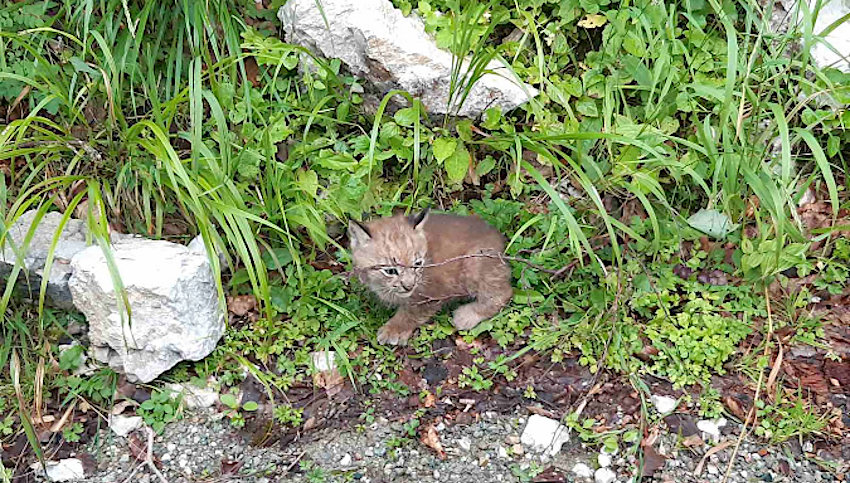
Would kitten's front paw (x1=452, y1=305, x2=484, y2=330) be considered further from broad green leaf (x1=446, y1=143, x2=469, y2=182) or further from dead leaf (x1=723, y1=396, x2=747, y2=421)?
dead leaf (x1=723, y1=396, x2=747, y2=421)

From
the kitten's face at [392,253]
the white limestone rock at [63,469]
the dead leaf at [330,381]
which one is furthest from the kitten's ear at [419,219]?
the white limestone rock at [63,469]

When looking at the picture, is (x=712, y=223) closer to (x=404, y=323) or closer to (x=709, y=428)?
(x=709, y=428)

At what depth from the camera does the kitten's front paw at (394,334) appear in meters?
3.72

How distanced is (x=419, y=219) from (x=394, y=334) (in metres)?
0.57

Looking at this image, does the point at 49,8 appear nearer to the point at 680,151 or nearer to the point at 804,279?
the point at 680,151

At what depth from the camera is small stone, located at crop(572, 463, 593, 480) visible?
3203 mm

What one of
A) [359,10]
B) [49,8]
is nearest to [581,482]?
[359,10]

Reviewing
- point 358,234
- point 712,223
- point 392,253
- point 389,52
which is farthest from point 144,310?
point 712,223

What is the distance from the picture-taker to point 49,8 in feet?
14.1

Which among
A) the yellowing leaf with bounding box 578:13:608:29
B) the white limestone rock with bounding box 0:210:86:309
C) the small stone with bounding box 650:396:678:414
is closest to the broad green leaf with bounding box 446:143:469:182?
the yellowing leaf with bounding box 578:13:608:29

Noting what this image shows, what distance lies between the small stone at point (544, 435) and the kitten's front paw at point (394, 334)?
27.8 inches

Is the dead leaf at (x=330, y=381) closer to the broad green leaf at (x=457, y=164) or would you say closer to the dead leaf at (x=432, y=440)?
the dead leaf at (x=432, y=440)

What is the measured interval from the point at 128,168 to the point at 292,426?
4.77 feet

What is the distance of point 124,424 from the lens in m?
3.47
